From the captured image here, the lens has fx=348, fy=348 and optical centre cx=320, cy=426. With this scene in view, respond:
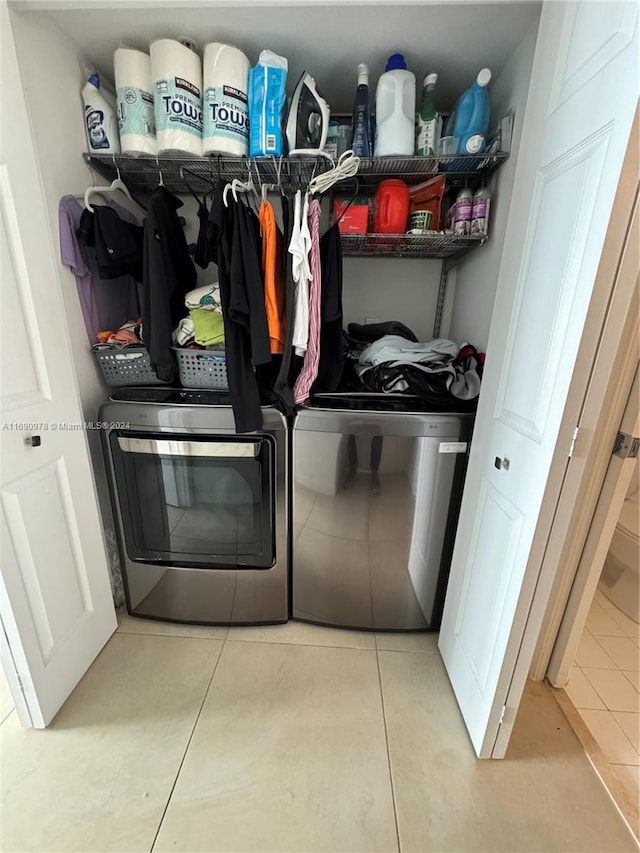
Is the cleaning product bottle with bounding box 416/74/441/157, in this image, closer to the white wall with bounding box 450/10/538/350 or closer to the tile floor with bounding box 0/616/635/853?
the white wall with bounding box 450/10/538/350

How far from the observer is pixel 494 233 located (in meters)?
1.36

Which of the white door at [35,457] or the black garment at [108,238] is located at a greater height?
the black garment at [108,238]

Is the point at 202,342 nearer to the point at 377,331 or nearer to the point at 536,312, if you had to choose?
the point at 377,331

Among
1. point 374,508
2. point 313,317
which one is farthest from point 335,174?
point 374,508

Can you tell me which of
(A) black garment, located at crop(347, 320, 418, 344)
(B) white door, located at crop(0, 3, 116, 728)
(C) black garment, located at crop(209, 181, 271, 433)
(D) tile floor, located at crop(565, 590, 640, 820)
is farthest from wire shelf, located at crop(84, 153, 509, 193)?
(D) tile floor, located at crop(565, 590, 640, 820)

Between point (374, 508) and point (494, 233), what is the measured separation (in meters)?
1.17

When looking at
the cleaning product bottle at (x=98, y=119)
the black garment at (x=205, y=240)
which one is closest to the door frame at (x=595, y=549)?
the black garment at (x=205, y=240)

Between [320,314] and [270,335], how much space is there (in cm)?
19

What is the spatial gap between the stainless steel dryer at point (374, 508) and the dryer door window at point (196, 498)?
0.14 m

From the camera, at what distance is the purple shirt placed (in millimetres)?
1190

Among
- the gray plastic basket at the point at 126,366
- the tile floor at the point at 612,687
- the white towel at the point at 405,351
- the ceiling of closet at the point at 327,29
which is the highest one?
the ceiling of closet at the point at 327,29

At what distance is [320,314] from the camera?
121 centimetres

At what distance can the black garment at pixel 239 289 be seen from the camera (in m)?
1.10

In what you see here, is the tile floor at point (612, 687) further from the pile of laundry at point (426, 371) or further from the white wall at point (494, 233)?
the white wall at point (494, 233)
